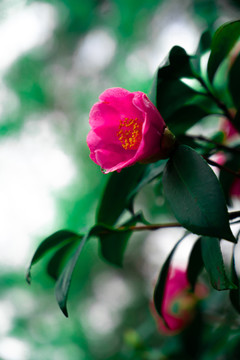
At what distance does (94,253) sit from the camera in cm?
170

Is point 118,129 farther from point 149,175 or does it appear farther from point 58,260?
point 58,260

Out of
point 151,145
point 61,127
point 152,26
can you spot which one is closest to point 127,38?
point 152,26

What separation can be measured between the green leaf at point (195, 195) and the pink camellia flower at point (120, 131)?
1.0 inches

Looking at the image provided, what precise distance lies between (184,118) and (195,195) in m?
0.23

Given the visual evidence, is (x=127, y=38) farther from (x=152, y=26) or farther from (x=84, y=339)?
(x=84, y=339)

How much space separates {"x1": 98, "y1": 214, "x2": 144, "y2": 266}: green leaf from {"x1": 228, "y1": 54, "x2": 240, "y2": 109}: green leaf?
0.75 ft

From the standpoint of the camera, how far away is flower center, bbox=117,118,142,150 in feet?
1.34

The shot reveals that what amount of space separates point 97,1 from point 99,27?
0.11m

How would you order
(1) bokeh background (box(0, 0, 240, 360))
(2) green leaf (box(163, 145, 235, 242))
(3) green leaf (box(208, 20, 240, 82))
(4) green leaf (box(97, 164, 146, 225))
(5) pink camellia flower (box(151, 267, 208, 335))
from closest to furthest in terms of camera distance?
1. (2) green leaf (box(163, 145, 235, 242))
2. (3) green leaf (box(208, 20, 240, 82))
3. (4) green leaf (box(97, 164, 146, 225))
4. (5) pink camellia flower (box(151, 267, 208, 335))
5. (1) bokeh background (box(0, 0, 240, 360))

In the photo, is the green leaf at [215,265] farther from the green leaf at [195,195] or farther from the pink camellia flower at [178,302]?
the pink camellia flower at [178,302]

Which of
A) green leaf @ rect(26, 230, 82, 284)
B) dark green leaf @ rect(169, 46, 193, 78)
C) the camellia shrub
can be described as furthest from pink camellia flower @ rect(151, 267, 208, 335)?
dark green leaf @ rect(169, 46, 193, 78)

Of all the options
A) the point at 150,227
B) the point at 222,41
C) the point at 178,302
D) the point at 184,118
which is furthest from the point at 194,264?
the point at 178,302

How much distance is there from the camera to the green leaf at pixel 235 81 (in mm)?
550

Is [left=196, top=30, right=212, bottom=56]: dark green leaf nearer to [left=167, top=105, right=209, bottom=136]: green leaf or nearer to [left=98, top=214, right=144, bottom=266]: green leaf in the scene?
[left=167, top=105, right=209, bottom=136]: green leaf
